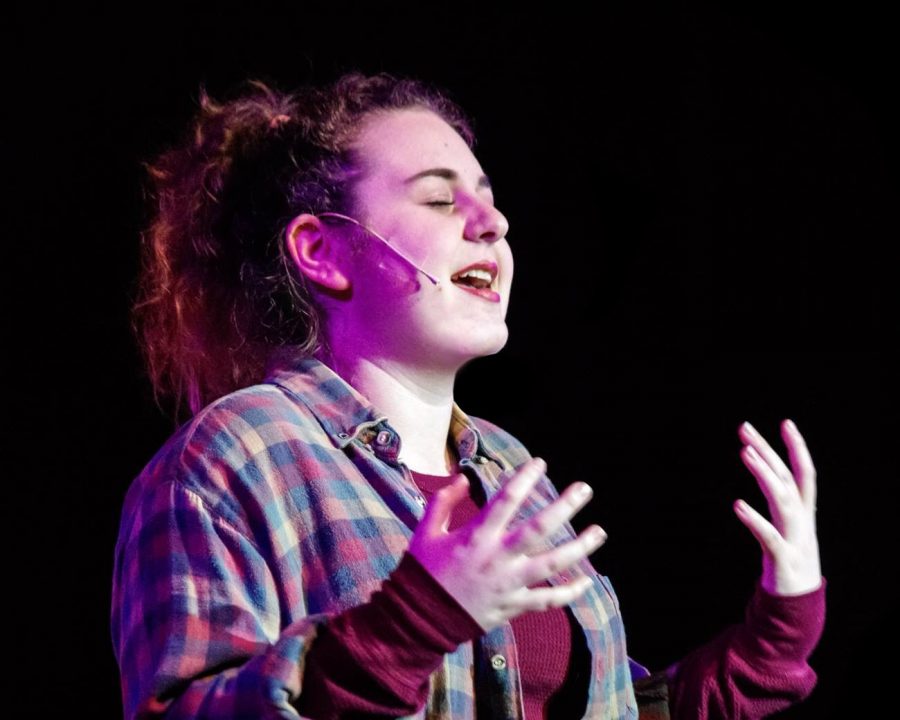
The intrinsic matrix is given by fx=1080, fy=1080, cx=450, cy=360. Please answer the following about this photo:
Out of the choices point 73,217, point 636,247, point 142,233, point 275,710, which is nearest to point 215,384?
point 142,233

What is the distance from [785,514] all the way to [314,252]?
33.9 inches

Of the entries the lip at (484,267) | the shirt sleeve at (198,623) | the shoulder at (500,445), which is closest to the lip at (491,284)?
the lip at (484,267)

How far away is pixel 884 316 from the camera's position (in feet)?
8.24

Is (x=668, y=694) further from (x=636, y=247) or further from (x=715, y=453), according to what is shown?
(x=636, y=247)

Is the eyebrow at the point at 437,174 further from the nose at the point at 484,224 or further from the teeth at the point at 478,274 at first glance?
the teeth at the point at 478,274

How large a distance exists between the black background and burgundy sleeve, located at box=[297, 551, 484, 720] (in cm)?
131

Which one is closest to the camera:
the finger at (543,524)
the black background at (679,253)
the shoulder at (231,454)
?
the finger at (543,524)

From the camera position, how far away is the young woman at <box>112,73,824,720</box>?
1.12 meters

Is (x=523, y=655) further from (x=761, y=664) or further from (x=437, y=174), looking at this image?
(x=437, y=174)

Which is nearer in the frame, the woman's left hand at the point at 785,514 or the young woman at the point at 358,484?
the young woman at the point at 358,484

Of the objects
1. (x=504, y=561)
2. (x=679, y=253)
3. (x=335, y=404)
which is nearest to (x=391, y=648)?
(x=504, y=561)

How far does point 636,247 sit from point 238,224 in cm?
109

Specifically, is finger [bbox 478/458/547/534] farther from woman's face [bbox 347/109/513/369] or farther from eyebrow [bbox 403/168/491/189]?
eyebrow [bbox 403/168/491/189]

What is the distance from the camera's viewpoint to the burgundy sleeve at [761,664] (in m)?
1.67
